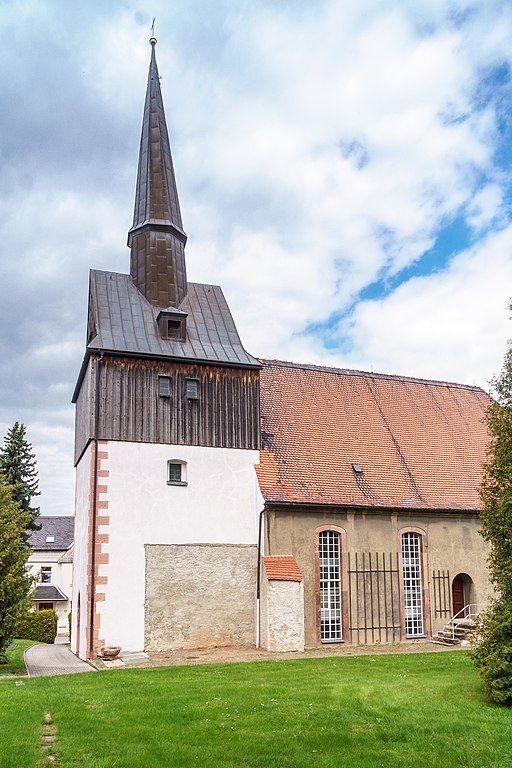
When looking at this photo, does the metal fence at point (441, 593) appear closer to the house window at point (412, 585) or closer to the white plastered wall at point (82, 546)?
the house window at point (412, 585)

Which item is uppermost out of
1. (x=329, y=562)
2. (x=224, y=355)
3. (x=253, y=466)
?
(x=224, y=355)

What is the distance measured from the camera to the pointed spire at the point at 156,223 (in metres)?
26.9

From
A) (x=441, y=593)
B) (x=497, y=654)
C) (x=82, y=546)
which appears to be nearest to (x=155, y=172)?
(x=82, y=546)

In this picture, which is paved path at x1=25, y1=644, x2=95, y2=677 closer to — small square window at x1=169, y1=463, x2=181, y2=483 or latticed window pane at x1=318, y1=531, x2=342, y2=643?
small square window at x1=169, y1=463, x2=181, y2=483

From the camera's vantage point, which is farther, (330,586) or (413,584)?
(413,584)

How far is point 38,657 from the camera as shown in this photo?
26266 millimetres

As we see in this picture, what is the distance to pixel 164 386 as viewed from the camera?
24.4 metres

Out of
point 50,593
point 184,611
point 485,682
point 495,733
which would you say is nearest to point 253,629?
point 184,611

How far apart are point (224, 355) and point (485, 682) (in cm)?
1455

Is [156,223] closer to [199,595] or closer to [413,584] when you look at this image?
[199,595]

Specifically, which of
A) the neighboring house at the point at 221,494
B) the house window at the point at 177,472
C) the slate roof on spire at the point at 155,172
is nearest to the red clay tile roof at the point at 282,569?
the neighboring house at the point at 221,494

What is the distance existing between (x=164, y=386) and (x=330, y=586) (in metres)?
8.75

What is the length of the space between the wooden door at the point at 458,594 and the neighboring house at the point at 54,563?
3469 centimetres

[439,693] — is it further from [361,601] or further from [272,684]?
[361,601]
